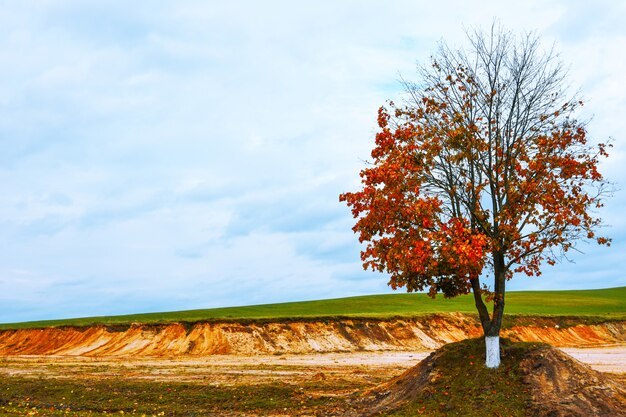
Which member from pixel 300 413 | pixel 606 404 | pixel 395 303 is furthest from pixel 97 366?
pixel 395 303

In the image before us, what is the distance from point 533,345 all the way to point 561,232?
4.62 m

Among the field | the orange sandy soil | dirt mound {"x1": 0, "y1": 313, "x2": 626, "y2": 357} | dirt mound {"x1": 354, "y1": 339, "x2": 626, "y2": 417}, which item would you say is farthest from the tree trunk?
dirt mound {"x1": 0, "y1": 313, "x2": 626, "y2": 357}

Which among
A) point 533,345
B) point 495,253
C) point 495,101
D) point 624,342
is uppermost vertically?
point 495,101

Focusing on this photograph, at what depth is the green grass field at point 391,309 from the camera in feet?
219

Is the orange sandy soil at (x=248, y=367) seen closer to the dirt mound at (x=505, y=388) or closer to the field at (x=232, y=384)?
the field at (x=232, y=384)

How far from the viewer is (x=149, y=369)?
1545 inches

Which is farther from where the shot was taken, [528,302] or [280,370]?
[528,302]

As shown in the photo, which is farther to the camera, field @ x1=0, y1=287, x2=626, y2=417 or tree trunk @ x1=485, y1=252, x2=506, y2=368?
tree trunk @ x1=485, y1=252, x2=506, y2=368

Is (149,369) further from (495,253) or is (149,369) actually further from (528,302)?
(528,302)

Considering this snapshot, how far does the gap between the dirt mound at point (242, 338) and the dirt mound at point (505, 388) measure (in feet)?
95.2

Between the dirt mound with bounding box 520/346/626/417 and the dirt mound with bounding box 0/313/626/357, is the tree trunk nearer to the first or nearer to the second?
the dirt mound with bounding box 520/346/626/417

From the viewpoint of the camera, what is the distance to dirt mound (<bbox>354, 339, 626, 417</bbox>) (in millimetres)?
21344

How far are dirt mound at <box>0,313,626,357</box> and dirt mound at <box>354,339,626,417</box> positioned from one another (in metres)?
29.0

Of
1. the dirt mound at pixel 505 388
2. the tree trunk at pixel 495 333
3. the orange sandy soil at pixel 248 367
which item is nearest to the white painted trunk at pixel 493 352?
the tree trunk at pixel 495 333
